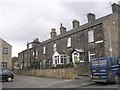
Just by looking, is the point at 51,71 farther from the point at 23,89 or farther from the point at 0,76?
the point at 23,89

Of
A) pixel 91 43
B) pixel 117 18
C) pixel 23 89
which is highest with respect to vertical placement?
pixel 117 18

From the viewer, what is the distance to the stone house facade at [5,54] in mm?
40844

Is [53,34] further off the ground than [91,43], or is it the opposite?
[53,34]

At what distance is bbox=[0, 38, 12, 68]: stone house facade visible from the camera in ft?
134

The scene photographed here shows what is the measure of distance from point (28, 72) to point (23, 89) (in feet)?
75.1

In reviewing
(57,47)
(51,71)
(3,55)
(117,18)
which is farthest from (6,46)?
(117,18)

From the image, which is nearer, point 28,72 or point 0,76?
point 0,76

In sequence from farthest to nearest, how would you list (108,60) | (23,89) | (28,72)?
(28,72) → (108,60) → (23,89)

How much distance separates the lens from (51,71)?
97.7ft

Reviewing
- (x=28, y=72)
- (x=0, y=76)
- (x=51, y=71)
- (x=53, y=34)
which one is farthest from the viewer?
(x=53, y=34)

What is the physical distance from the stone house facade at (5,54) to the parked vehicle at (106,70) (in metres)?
25.5

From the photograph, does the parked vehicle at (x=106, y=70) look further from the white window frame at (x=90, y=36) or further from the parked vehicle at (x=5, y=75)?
the white window frame at (x=90, y=36)

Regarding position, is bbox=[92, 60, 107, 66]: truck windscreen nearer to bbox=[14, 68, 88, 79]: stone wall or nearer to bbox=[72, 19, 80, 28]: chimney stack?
bbox=[14, 68, 88, 79]: stone wall

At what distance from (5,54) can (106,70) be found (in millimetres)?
27675
